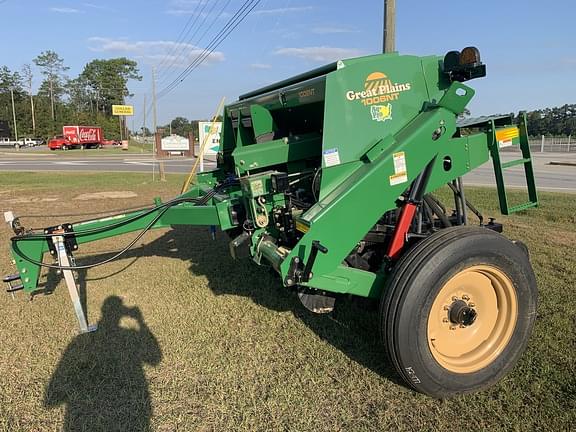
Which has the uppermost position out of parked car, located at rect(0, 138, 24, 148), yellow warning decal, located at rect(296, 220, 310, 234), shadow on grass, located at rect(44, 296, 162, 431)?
parked car, located at rect(0, 138, 24, 148)

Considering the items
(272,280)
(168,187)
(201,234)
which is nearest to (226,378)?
(272,280)

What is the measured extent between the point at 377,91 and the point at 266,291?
232 centimetres

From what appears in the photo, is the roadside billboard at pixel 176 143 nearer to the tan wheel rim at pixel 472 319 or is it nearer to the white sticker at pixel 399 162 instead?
the white sticker at pixel 399 162

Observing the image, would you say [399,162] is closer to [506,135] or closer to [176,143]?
[506,135]

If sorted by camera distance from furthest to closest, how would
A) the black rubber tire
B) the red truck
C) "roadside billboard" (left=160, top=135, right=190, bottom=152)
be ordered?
the red truck
"roadside billboard" (left=160, top=135, right=190, bottom=152)
the black rubber tire

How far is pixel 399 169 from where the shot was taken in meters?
2.83

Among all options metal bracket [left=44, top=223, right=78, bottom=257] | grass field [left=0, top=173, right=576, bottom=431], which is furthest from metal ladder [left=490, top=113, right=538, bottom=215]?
metal bracket [left=44, top=223, right=78, bottom=257]

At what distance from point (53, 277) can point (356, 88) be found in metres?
3.93

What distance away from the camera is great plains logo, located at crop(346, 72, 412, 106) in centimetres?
295

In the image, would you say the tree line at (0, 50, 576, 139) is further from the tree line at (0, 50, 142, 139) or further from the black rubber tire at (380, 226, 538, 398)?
the black rubber tire at (380, 226, 538, 398)

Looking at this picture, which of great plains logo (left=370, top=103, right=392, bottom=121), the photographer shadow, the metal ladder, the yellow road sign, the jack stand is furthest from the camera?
the yellow road sign

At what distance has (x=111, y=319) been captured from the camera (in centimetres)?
398

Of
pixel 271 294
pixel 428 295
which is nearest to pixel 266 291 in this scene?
pixel 271 294

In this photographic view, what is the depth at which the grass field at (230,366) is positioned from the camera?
8.71 ft
